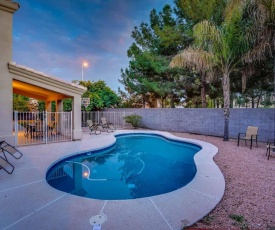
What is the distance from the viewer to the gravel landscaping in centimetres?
304

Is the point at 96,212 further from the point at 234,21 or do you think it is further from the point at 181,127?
the point at 181,127

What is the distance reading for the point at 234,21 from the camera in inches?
364

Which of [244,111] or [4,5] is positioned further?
[244,111]

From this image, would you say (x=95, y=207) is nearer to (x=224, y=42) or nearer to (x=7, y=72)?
(x=7, y=72)

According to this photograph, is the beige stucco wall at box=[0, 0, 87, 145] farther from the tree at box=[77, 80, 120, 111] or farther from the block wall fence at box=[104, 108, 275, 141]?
the block wall fence at box=[104, 108, 275, 141]

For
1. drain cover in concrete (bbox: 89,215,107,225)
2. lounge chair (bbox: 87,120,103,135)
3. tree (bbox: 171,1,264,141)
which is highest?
tree (bbox: 171,1,264,141)

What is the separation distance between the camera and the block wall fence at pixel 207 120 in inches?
414

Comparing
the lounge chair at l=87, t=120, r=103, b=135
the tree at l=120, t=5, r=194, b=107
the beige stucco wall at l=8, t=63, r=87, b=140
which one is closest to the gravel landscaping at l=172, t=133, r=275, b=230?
the beige stucco wall at l=8, t=63, r=87, b=140

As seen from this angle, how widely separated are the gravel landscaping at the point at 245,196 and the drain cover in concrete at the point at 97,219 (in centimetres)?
145

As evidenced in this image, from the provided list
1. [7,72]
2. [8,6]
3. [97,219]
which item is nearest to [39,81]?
[7,72]

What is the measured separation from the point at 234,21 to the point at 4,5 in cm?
1089

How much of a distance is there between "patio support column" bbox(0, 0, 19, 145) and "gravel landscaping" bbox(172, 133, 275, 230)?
29.0 feet

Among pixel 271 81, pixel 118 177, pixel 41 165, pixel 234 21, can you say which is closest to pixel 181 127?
pixel 271 81

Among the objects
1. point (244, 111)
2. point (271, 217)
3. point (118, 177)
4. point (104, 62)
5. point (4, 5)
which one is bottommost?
point (118, 177)
